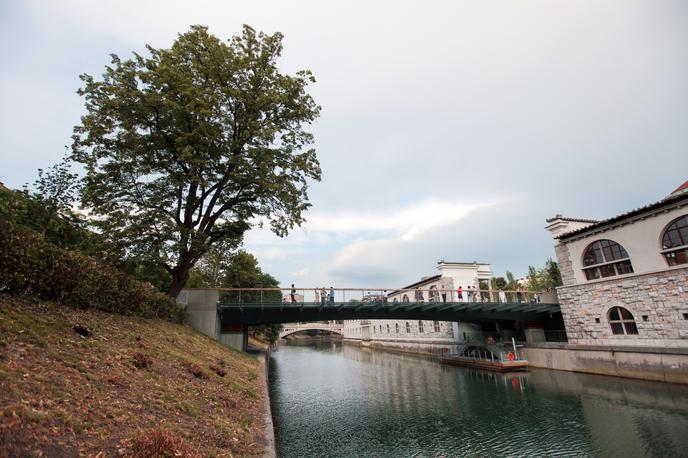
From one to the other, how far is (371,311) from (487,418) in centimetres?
1369

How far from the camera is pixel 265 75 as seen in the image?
68.0 ft

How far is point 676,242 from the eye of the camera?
22.3 metres

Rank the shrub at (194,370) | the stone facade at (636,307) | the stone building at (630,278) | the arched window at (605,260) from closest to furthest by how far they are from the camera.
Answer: the shrub at (194,370), the stone facade at (636,307), the stone building at (630,278), the arched window at (605,260)

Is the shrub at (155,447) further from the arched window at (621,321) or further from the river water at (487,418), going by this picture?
the arched window at (621,321)

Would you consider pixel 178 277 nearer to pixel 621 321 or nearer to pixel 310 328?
pixel 621 321

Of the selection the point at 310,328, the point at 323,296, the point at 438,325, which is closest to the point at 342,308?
the point at 323,296

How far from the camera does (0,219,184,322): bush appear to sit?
28.6 ft

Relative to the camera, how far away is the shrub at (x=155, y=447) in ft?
17.4

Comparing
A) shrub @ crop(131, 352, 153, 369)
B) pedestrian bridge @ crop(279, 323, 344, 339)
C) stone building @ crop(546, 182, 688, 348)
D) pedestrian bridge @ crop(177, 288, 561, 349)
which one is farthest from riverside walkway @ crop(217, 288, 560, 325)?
pedestrian bridge @ crop(279, 323, 344, 339)

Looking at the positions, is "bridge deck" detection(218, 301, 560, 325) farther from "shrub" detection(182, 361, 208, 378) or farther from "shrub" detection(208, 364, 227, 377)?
"shrub" detection(182, 361, 208, 378)

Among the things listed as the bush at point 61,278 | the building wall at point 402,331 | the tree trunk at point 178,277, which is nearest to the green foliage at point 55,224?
the tree trunk at point 178,277

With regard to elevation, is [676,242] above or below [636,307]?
above

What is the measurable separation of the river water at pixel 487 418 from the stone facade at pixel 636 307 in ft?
11.0

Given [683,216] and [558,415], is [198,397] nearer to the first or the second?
[558,415]
